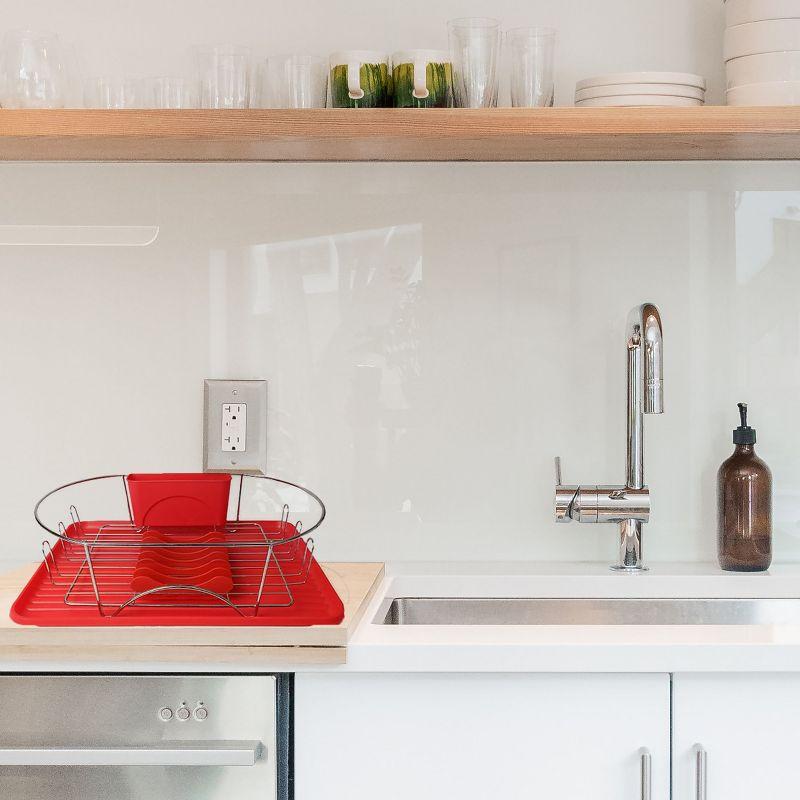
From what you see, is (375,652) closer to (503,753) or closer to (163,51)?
(503,753)

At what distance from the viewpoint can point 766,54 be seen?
1.44 m

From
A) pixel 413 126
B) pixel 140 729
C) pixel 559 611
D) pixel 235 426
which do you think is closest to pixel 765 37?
pixel 413 126

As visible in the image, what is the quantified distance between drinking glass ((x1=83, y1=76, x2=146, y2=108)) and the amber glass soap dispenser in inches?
41.5

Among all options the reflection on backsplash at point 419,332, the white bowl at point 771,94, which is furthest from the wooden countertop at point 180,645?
the white bowl at point 771,94

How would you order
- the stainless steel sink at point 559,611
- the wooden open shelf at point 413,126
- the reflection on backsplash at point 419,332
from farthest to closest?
1. the reflection on backsplash at point 419,332
2. the stainless steel sink at point 559,611
3. the wooden open shelf at point 413,126

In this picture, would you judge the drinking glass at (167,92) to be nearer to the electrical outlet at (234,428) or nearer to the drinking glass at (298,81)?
the drinking glass at (298,81)

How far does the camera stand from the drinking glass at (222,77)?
144 centimetres

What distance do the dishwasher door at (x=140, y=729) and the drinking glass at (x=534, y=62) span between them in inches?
35.5

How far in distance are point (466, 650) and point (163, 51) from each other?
1133 mm

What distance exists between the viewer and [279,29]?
1.64 meters

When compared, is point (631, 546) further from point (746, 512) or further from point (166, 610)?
point (166, 610)

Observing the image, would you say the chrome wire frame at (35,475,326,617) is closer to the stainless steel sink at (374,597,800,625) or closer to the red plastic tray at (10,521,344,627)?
the red plastic tray at (10,521,344,627)

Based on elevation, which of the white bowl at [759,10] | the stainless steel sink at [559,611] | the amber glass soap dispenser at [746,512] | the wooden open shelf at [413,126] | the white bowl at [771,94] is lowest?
the stainless steel sink at [559,611]

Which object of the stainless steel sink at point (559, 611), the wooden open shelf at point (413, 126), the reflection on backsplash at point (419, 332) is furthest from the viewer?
the reflection on backsplash at point (419, 332)
